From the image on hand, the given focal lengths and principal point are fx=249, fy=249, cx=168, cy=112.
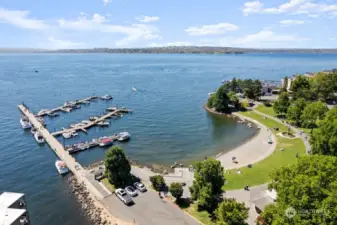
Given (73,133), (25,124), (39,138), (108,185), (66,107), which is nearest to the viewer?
(108,185)

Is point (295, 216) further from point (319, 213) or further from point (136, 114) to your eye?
point (136, 114)

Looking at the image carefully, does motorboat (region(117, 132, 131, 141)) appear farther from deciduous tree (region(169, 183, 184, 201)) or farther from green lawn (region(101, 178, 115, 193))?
deciduous tree (region(169, 183, 184, 201))

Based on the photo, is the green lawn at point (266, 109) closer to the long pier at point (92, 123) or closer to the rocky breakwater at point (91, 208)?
the long pier at point (92, 123)

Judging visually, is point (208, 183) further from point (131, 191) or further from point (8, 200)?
point (8, 200)

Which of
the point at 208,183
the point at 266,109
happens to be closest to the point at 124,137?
the point at 208,183

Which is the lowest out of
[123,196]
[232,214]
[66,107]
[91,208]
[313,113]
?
[91,208]

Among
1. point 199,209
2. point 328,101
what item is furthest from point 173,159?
point 328,101
